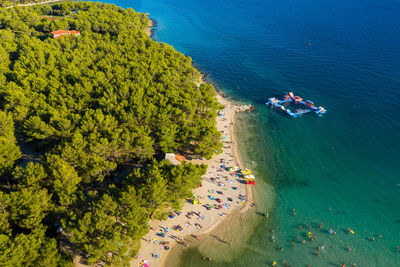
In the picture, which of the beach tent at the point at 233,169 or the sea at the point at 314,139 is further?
the beach tent at the point at 233,169

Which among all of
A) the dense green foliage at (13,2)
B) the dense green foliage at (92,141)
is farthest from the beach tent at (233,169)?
the dense green foliage at (13,2)

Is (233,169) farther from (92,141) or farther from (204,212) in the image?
(92,141)

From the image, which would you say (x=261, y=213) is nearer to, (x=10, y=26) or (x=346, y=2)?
(x=10, y=26)

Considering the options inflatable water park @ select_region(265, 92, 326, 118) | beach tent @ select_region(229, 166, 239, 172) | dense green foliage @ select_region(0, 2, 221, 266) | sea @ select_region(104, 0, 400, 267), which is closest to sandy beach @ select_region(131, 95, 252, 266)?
beach tent @ select_region(229, 166, 239, 172)

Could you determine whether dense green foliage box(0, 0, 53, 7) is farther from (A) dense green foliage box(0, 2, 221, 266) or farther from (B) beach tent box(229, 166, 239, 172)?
(B) beach tent box(229, 166, 239, 172)

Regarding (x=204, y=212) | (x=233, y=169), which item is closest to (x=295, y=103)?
(x=233, y=169)

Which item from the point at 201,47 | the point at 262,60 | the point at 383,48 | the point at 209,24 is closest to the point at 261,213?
the point at 262,60

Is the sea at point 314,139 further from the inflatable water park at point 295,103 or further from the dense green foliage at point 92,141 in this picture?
the dense green foliage at point 92,141
